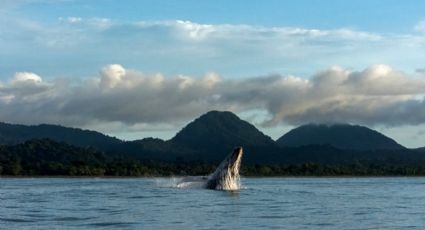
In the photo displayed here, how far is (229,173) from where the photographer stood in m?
86.6

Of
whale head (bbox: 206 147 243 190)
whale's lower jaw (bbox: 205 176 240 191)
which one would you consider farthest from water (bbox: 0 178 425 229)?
whale's lower jaw (bbox: 205 176 240 191)

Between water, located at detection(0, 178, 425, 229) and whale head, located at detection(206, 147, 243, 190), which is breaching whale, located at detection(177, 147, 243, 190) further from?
water, located at detection(0, 178, 425, 229)

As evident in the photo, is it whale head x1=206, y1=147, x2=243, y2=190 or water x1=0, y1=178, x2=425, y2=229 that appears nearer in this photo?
water x1=0, y1=178, x2=425, y2=229

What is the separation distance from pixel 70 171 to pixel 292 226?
157m

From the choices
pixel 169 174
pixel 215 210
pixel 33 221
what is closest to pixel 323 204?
pixel 215 210

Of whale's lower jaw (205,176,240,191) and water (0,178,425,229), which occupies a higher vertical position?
whale's lower jaw (205,176,240,191)

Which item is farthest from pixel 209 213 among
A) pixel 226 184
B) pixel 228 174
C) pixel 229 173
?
pixel 226 184

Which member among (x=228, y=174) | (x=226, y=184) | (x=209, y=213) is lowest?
(x=209, y=213)

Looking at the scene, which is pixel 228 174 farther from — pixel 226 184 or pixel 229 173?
pixel 226 184

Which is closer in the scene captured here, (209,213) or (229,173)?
(209,213)

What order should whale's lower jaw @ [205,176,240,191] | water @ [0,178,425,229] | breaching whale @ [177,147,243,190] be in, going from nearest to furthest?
1. water @ [0,178,425,229]
2. breaching whale @ [177,147,243,190]
3. whale's lower jaw @ [205,176,240,191]

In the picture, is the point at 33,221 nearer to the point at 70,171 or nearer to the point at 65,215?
the point at 65,215

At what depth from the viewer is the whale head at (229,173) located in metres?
85.2

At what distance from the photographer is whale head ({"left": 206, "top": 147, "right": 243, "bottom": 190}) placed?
85188mm
